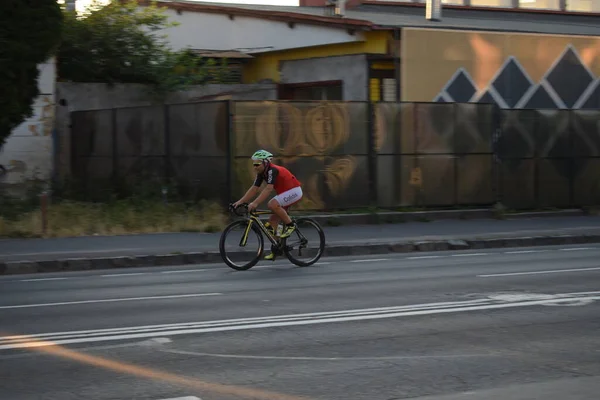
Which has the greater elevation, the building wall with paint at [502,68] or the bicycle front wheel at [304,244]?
the building wall with paint at [502,68]

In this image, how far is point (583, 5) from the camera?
38500 millimetres

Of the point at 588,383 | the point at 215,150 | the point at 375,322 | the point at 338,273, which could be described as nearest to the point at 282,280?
the point at 338,273

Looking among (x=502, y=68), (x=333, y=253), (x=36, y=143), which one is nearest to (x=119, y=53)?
(x=36, y=143)

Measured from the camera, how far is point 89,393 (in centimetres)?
648

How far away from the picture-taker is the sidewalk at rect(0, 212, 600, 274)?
15586 millimetres

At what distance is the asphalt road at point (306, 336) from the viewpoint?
22.0ft

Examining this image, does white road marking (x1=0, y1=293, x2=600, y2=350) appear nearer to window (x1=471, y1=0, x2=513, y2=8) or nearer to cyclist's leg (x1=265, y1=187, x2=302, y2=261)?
cyclist's leg (x1=265, y1=187, x2=302, y2=261)

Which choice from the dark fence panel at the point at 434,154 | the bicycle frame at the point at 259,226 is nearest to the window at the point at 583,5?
the dark fence panel at the point at 434,154

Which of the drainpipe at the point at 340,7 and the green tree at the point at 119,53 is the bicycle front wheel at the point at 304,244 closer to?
the green tree at the point at 119,53

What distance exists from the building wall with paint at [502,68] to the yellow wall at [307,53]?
800mm

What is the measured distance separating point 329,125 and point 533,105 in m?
9.13

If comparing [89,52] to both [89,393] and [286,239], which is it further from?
[89,393]

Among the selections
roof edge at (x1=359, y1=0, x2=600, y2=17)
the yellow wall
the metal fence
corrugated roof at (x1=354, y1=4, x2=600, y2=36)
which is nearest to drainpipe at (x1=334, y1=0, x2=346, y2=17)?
corrugated roof at (x1=354, y1=4, x2=600, y2=36)

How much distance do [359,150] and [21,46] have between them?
806 centimetres
